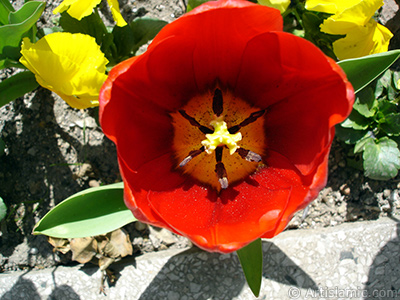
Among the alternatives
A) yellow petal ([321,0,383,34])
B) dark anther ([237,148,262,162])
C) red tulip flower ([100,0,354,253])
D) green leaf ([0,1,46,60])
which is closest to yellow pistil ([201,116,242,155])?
red tulip flower ([100,0,354,253])

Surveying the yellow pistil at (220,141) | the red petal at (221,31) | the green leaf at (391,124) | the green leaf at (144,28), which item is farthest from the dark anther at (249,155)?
the green leaf at (391,124)

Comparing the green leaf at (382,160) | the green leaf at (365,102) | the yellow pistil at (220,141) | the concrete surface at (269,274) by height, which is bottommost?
the concrete surface at (269,274)

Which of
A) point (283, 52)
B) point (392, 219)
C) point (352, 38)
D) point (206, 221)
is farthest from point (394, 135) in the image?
point (206, 221)

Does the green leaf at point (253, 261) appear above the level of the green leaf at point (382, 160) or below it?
above

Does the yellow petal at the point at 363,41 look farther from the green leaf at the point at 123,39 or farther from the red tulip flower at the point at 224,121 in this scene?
the green leaf at the point at 123,39

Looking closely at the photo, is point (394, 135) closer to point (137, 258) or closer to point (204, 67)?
point (204, 67)

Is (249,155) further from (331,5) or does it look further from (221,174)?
(331,5)

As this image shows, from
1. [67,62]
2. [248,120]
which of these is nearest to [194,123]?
[248,120]
